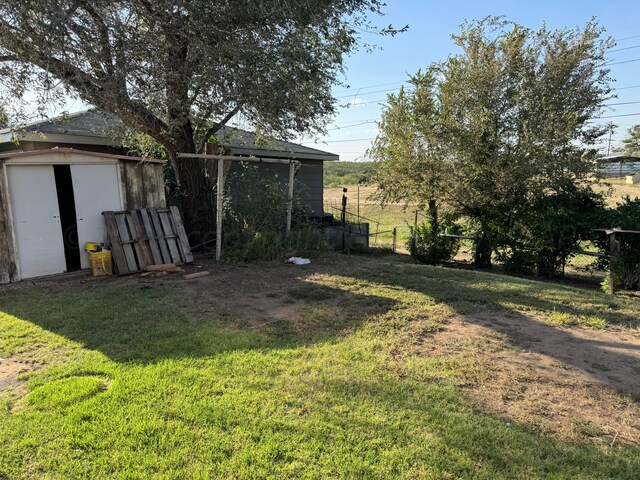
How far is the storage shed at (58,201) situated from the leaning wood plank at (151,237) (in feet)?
0.99

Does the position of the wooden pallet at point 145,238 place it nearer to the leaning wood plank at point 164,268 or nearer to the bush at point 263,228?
the leaning wood plank at point 164,268

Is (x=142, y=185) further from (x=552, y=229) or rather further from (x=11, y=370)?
(x=552, y=229)

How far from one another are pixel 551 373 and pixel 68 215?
24.0 ft

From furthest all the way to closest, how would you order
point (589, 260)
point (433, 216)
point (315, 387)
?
point (433, 216)
point (589, 260)
point (315, 387)

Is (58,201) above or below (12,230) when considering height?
above

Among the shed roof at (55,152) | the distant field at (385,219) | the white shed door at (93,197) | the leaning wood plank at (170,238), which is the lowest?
the distant field at (385,219)

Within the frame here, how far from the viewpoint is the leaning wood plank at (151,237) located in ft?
24.0

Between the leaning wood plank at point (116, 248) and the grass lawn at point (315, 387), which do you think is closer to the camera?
the grass lawn at point (315, 387)

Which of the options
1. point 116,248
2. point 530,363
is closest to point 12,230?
point 116,248

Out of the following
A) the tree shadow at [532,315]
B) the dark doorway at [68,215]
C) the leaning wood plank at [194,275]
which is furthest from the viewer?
the dark doorway at [68,215]

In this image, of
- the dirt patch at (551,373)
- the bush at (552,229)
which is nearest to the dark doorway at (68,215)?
the dirt patch at (551,373)

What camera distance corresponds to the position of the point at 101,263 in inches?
271

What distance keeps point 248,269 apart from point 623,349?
17.8 feet

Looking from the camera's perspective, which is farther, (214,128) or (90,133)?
(90,133)
